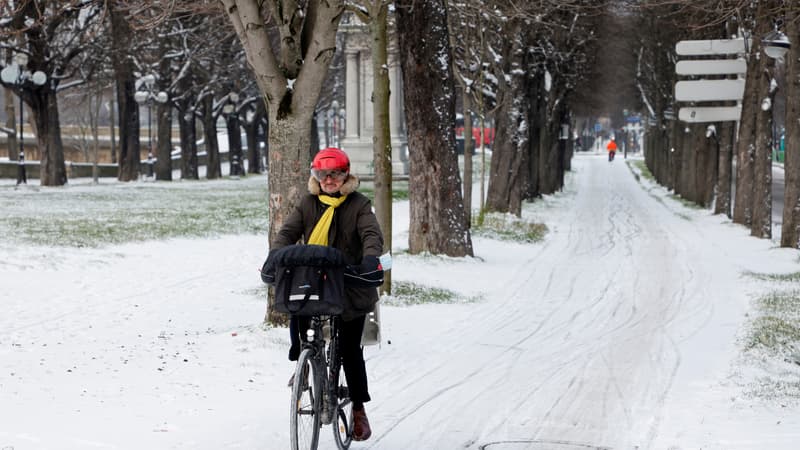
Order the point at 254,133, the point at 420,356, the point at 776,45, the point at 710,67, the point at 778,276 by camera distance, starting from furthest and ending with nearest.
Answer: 1. the point at 254,133
2. the point at 710,67
3. the point at 776,45
4. the point at 778,276
5. the point at 420,356

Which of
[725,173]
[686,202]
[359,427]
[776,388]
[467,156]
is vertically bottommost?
[686,202]

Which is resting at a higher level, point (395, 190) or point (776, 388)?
point (776, 388)

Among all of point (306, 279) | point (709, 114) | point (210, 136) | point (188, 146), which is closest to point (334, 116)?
point (210, 136)

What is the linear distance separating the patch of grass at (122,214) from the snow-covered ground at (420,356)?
52.4 inches

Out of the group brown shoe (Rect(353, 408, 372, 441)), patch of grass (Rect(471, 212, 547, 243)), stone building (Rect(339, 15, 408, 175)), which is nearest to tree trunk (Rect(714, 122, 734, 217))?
patch of grass (Rect(471, 212, 547, 243))

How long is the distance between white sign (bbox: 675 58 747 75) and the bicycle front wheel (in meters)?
20.6

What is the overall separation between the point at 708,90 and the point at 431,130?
10.8m

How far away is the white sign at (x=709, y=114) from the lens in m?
27.5

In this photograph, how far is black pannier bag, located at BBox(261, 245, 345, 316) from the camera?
19.6 ft

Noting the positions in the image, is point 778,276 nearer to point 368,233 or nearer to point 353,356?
point 353,356

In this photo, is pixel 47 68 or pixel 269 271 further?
pixel 47 68

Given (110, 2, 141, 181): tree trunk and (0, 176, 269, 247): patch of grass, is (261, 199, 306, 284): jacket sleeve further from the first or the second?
(110, 2, 141, 181): tree trunk

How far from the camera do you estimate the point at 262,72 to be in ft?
35.1

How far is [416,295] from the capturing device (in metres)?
14.8
